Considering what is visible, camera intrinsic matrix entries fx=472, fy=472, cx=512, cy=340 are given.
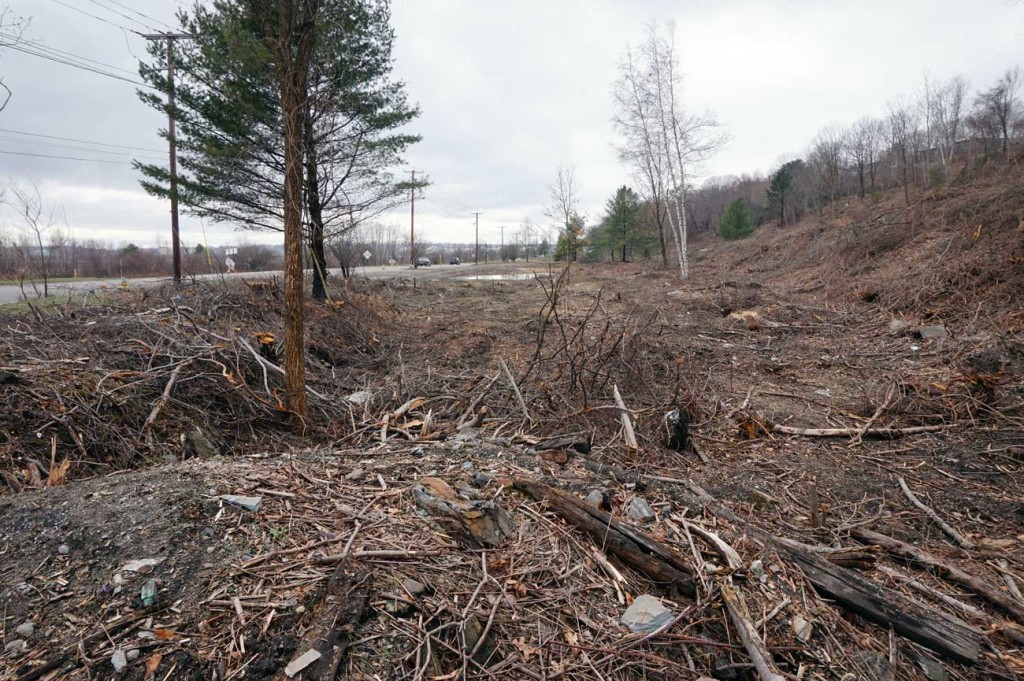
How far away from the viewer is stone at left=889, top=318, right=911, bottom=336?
8.14 metres

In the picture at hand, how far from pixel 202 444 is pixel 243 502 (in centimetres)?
200

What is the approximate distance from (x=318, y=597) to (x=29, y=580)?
114 centimetres

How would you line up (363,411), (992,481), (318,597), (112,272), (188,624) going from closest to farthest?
(188,624) → (318,597) → (992,481) → (363,411) → (112,272)

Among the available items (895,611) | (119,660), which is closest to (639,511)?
(895,611)

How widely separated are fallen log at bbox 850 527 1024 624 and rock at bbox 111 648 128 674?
12.8ft

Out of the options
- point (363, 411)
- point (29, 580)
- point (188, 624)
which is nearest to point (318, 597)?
point (188, 624)

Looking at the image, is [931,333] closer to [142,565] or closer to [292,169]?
[292,169]

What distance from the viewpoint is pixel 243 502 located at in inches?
99.3

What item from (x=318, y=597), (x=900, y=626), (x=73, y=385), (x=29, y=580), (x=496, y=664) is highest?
(x=73, y=385)

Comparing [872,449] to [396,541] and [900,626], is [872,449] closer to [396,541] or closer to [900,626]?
[900,626]

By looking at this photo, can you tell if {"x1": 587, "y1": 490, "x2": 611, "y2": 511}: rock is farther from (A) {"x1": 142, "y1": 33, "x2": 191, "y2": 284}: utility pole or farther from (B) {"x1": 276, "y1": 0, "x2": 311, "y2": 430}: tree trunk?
(A) {"x1": 142, "y1": 33, "x2": 191, "y2": 284}: utility pole

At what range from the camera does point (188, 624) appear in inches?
70.7

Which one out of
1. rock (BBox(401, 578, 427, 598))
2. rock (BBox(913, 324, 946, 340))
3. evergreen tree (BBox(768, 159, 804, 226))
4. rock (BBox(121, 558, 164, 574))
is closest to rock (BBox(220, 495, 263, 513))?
rock (BBox(121, 558, 164, 574))

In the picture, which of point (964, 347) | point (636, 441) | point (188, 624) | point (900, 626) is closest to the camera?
point (188, 624)
